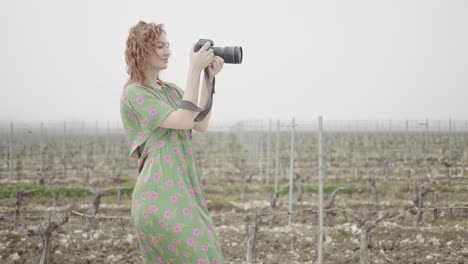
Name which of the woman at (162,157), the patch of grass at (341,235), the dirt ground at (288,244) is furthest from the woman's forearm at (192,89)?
the patch of grass at (341,235)

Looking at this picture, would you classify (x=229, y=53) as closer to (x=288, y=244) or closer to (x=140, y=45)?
(x=140, y=45)

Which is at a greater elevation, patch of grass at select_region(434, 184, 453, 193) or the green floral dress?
the green floral dress

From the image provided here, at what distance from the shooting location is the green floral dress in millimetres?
1558

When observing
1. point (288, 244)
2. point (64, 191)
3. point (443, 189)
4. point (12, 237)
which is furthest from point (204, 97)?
point (64, 191)

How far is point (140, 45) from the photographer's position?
5.35 feet

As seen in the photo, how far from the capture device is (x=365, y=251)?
455 centimetres

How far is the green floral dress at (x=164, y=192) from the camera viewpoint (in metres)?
1.56

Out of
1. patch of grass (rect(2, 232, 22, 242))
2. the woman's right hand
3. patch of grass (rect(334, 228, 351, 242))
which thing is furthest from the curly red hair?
patch of grass (rect(2, 232, 22, 242))

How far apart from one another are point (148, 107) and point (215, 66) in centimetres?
29

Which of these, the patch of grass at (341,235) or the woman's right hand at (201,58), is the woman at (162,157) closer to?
the woman's right hand at (201,58)

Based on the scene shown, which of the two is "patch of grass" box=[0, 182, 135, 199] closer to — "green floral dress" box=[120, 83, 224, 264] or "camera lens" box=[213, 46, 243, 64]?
"green floral dress" box=[120, 83, 224, 264]

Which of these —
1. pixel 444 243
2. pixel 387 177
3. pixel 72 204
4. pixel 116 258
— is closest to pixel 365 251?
pixel 444 243

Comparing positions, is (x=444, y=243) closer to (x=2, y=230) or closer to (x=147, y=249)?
(x=147, y=249)

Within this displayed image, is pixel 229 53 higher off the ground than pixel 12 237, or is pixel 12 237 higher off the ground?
pixel 229 53
